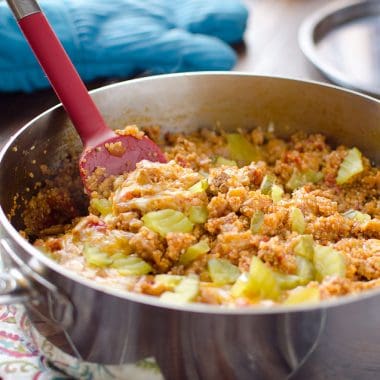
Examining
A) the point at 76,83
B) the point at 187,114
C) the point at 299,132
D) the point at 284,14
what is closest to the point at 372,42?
the point at 284,14

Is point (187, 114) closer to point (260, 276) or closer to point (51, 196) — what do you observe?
point (51, 196)

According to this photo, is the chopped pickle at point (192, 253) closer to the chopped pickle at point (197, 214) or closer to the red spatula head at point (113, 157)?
the chopped pickle at point (197, 214)

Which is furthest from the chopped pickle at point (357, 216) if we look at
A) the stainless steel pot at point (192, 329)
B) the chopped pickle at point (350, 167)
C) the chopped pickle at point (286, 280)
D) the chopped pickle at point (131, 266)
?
the chopped pickle at point (131, 266)

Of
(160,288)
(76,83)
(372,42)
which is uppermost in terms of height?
(76,83)

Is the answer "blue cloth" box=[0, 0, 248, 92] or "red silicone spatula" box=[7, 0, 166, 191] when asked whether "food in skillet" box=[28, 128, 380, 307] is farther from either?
"blue cloth" box=[0, 0, 248, 92]

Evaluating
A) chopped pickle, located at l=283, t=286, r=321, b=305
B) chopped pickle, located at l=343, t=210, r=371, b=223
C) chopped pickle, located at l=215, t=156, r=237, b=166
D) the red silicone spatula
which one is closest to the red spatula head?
the red silicone spatula

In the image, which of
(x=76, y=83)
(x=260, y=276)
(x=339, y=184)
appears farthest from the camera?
(x=339, y=184)

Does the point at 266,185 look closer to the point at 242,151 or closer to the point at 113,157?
the point at 242,151
